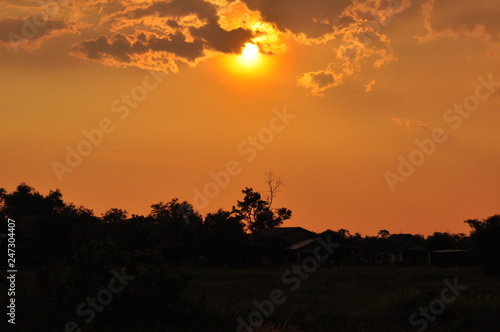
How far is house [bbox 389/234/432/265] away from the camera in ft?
286

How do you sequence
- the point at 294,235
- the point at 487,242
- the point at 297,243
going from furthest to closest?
1. the point at 294,235
2. the point at 297,243
3. the point at 487,242

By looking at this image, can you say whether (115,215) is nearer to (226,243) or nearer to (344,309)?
(226,243)

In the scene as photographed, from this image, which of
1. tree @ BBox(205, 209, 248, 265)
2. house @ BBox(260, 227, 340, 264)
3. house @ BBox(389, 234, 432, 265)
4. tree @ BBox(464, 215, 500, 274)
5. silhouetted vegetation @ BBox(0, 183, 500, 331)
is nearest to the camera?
silhouetted vegetation @ BBox(0, 183, 500, 331)

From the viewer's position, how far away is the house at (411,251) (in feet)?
286

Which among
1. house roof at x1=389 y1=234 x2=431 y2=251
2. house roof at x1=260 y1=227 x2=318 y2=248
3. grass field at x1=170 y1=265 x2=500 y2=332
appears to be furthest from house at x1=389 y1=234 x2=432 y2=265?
grass field at x1=170 y1=265 x2=500 y2=332

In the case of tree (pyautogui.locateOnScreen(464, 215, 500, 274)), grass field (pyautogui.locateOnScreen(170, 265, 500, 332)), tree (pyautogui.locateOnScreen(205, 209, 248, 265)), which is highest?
tree (pyautogui.locateOnScreen(205, 209, 248, 265))

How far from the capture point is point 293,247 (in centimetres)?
7994

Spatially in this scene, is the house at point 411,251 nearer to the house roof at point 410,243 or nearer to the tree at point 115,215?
the house roof at point 410,243

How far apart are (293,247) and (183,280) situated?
5467 centimetres

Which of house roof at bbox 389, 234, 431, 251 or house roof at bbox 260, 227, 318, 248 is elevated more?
house roof at bbox 260, 227, 318, 248

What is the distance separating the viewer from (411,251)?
89812 millimetres

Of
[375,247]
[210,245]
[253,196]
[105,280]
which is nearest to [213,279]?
[210,245]

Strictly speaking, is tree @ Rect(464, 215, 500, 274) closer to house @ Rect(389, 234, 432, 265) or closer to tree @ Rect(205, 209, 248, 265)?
tree @ Rect(205, 209, 248, 265)

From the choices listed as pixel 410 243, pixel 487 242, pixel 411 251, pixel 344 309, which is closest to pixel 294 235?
pixel 410 243
